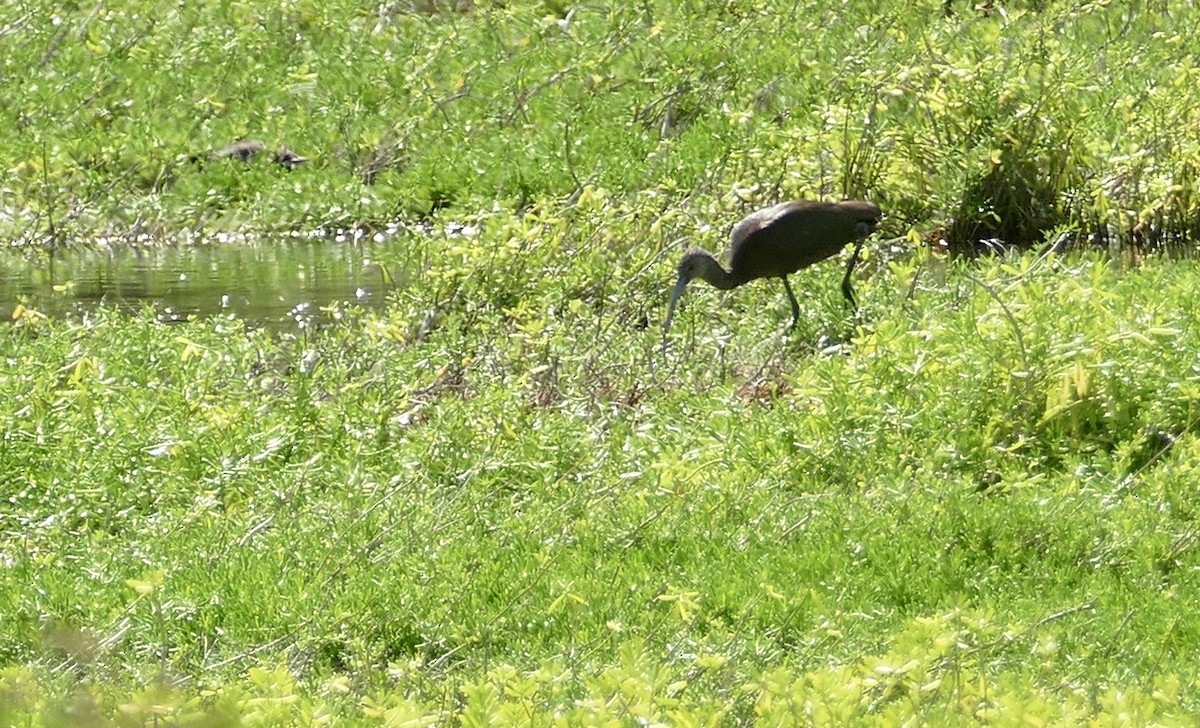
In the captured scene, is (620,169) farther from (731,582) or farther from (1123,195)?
(731,582)

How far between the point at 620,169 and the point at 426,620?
371 inches

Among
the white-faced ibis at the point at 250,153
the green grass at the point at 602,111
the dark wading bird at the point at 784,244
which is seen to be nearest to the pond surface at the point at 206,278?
the green grass at the point at 602,111

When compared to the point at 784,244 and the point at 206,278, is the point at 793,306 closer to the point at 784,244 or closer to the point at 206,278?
the point at 784,244

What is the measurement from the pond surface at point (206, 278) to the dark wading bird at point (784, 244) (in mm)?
2124

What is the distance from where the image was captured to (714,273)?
429 inches

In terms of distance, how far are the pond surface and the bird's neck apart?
209cm

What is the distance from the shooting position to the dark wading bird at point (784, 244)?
10.6m

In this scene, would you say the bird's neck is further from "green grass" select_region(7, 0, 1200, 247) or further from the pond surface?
the pond surface

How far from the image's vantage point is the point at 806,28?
58.2ft

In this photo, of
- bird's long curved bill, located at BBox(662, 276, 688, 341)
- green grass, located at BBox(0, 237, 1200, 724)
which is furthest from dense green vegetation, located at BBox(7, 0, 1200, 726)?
bird's long curved bill, located at BBox(662, 276, 688, 341)

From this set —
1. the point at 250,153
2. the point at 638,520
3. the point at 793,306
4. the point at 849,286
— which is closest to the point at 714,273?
the point at 793,306

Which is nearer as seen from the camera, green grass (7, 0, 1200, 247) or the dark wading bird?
the dark wading bird

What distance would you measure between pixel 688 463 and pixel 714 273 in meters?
2.97

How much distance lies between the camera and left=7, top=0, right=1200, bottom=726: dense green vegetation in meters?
5.81
